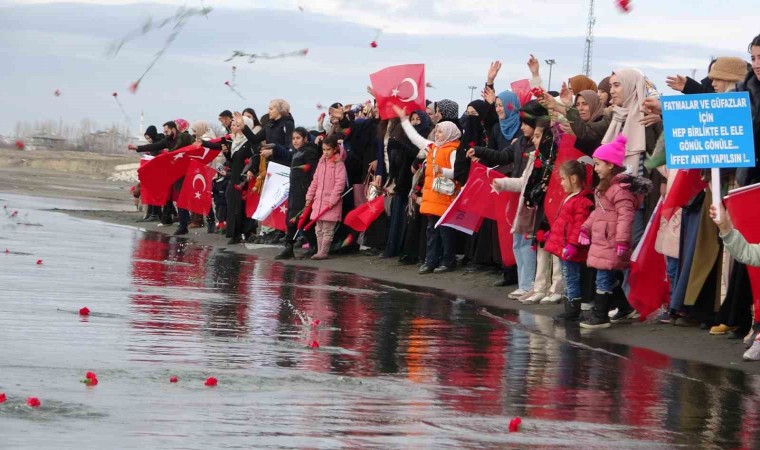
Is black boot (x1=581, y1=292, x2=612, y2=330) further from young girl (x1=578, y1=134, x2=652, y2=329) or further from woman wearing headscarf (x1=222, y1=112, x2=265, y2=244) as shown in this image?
woman wearing headscarf (x1=222, y1=112, x2=265, y2=244)

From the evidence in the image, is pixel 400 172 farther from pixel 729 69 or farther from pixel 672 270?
pixel 729 69

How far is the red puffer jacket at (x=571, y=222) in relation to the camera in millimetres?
12219

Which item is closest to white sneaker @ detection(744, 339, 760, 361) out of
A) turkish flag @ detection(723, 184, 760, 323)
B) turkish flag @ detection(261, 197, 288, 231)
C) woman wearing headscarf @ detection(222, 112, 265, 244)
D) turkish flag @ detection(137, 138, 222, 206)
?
turkish flag @ detection(723, 184, 760, 323)

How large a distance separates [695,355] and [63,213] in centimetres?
1998

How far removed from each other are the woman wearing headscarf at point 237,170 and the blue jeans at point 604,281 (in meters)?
10.3

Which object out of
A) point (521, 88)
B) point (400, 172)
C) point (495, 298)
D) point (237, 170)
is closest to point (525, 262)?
point (495, 298)

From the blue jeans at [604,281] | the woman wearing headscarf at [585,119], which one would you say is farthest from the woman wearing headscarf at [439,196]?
the blue jeans at [604,281]

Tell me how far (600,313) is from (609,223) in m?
0.78

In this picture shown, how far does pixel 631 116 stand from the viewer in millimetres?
12273

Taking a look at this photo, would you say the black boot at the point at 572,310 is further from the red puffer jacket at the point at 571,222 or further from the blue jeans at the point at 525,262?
the blue jeans at the point at 525,262

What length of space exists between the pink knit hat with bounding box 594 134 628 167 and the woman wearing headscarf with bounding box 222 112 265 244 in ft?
32.9

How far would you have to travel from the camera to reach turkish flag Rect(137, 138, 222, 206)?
24844 mm

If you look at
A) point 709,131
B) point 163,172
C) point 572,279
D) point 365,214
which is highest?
point 709,131

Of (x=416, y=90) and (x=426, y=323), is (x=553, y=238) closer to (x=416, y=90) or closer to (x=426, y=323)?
(x=426, y=323)
